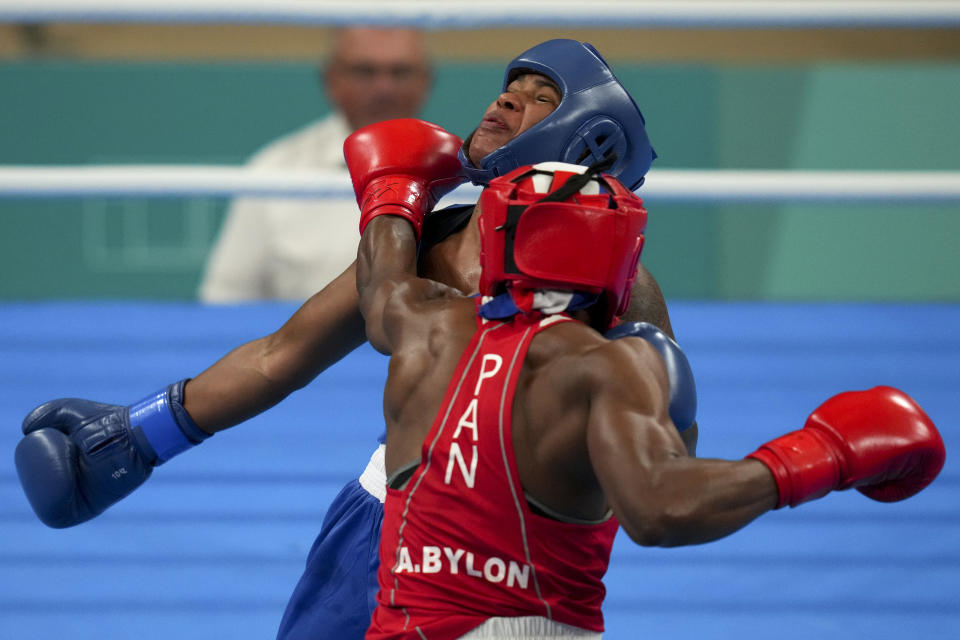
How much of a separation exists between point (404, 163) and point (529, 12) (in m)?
0.80

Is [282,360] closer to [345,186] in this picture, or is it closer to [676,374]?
[345,186]

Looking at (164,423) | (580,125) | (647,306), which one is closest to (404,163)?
(580,125)

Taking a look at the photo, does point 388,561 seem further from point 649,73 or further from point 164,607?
point 649,73

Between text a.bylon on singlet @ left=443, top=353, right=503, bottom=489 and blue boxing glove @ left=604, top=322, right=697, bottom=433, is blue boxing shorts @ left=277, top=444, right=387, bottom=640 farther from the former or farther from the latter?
blue boxing glove @ left=604, top=322, right=697, bottom=433

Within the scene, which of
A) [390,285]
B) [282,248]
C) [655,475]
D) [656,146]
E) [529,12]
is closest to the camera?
[655,475]

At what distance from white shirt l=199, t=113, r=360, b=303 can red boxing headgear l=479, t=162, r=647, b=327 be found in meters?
2.85

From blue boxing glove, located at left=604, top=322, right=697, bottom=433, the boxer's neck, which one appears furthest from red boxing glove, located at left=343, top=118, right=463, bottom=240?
blue boxing glove, located at left=604, top=322, right=697, bottom=433

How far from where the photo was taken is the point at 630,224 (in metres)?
1.47

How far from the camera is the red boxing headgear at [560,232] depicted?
1438 millimetres

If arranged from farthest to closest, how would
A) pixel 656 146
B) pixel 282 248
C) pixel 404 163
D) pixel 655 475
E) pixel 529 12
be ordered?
pixel 656 146
pixel 282 248
pixel 529 12
pixel 404 163
pixel 655 475

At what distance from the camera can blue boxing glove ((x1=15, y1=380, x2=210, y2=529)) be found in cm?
208

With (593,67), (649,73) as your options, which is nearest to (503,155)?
(593,67)

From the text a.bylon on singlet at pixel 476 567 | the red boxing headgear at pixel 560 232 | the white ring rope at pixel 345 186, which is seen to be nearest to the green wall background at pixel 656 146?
the white ring rope at pixel 345 186

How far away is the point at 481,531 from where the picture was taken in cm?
143
